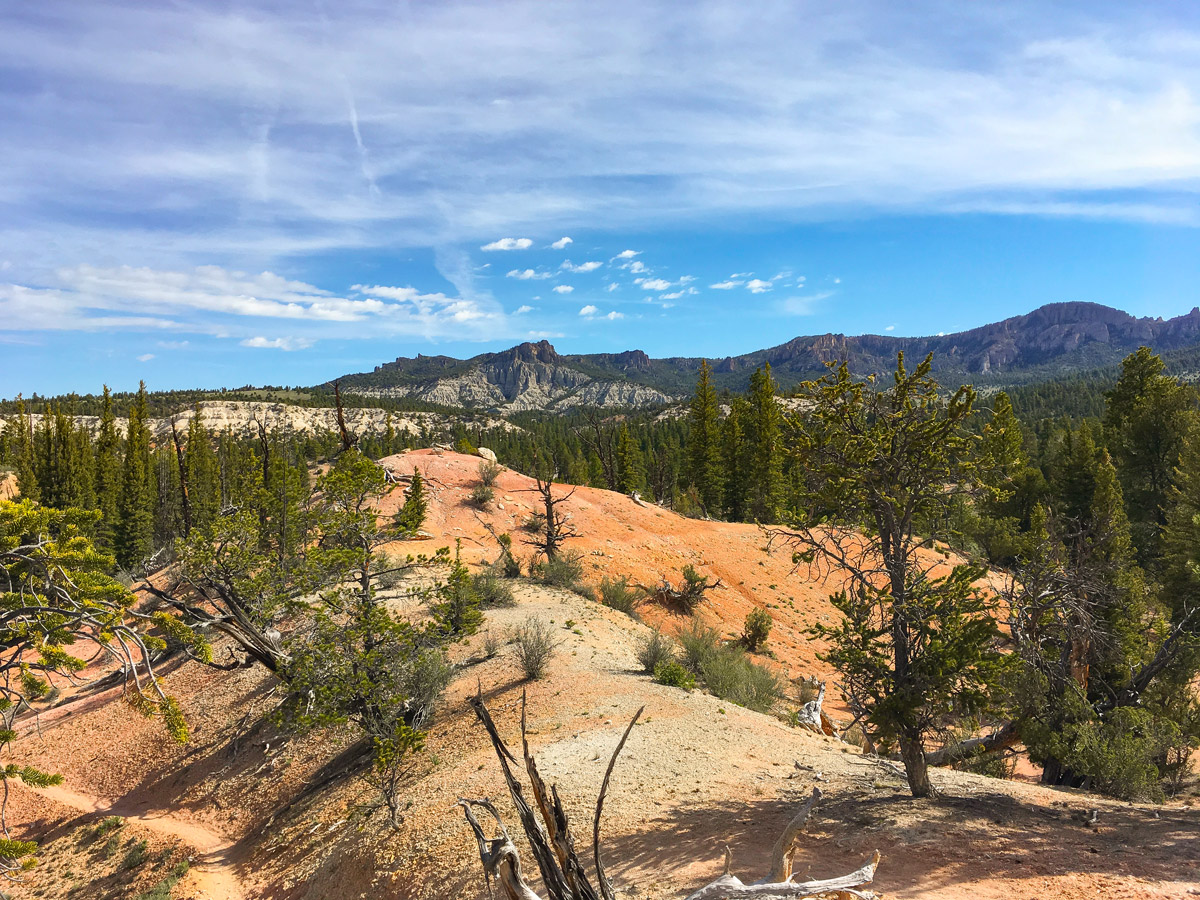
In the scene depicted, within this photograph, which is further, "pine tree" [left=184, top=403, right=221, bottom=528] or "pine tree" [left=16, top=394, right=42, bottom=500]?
"pine tree" [left=184, top=403, right=221, bottom=528]

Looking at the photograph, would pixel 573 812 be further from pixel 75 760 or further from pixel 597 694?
pixel 75 760

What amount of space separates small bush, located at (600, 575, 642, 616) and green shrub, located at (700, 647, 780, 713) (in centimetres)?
469

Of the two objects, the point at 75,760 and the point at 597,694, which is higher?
the point at 597,694

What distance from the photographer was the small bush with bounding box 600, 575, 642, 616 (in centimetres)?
1934

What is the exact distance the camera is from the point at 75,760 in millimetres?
15219

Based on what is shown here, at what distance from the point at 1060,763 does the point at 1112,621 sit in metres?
4.05

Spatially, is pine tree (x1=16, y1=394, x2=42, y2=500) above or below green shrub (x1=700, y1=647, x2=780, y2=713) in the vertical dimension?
above

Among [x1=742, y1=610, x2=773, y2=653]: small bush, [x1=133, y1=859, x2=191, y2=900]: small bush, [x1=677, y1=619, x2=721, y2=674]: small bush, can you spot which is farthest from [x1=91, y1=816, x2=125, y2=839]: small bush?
[x1=742, y1=610, x2=773, y2=653]: small bush

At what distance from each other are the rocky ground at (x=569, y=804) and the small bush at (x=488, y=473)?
598 inches

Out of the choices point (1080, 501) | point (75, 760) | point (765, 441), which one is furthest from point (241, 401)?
point (1080, 501)

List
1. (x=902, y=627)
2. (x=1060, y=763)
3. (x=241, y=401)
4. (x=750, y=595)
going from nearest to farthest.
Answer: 1. (x=902, y=627)
2. (x=1060, y=763)
3. (x=750, y=595)
4. (x=241, y=401)

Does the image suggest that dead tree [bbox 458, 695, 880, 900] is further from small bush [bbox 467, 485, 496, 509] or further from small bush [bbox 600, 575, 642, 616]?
small bush [bbox 467, 485, 496, 509]

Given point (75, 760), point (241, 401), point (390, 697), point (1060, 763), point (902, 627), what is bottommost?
point (75, 760)

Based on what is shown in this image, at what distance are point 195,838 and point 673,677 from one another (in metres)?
9.29
